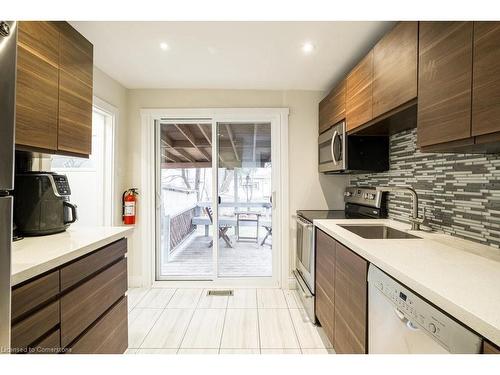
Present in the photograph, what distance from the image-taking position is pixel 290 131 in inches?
110

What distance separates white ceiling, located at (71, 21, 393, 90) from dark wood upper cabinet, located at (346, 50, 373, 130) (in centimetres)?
24

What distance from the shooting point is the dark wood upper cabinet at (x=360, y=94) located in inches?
64.9

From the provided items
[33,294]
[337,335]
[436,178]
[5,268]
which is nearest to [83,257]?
[33,294]

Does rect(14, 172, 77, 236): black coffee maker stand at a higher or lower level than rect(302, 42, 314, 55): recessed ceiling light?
lower

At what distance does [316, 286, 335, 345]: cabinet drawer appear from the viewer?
5.31ft

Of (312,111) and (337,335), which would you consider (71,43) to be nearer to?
(312,111)

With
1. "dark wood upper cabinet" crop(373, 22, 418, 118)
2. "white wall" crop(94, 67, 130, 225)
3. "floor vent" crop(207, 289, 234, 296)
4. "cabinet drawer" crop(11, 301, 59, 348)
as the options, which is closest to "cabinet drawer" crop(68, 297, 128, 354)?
Answer: "cabinet drawer" crop(11, 301, 59, 348)

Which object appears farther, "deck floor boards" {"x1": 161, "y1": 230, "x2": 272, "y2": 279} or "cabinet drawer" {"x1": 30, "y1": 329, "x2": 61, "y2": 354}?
"deck floor boards" {"x1": 161, "y1": 230, "x2": 272, "y2": 279}

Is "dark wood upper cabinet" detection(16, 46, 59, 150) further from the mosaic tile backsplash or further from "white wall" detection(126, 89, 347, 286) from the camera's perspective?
the mosaic tile backsplash

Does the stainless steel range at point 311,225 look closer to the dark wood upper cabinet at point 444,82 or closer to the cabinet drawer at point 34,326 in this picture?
the dark wood upper cabinet at point 444,82

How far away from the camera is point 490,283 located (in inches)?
29.0

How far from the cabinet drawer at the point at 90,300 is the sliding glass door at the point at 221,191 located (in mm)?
1410

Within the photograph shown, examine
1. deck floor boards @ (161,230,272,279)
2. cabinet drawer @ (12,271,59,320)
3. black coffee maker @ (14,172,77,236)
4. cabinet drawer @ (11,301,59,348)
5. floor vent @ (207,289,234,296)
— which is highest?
black coffee maker @ (14,172,77,236)

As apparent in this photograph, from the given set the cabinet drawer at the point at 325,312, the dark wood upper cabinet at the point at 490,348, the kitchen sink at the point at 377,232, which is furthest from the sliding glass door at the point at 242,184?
the dark wood upper cabinet at the point at 490,348
